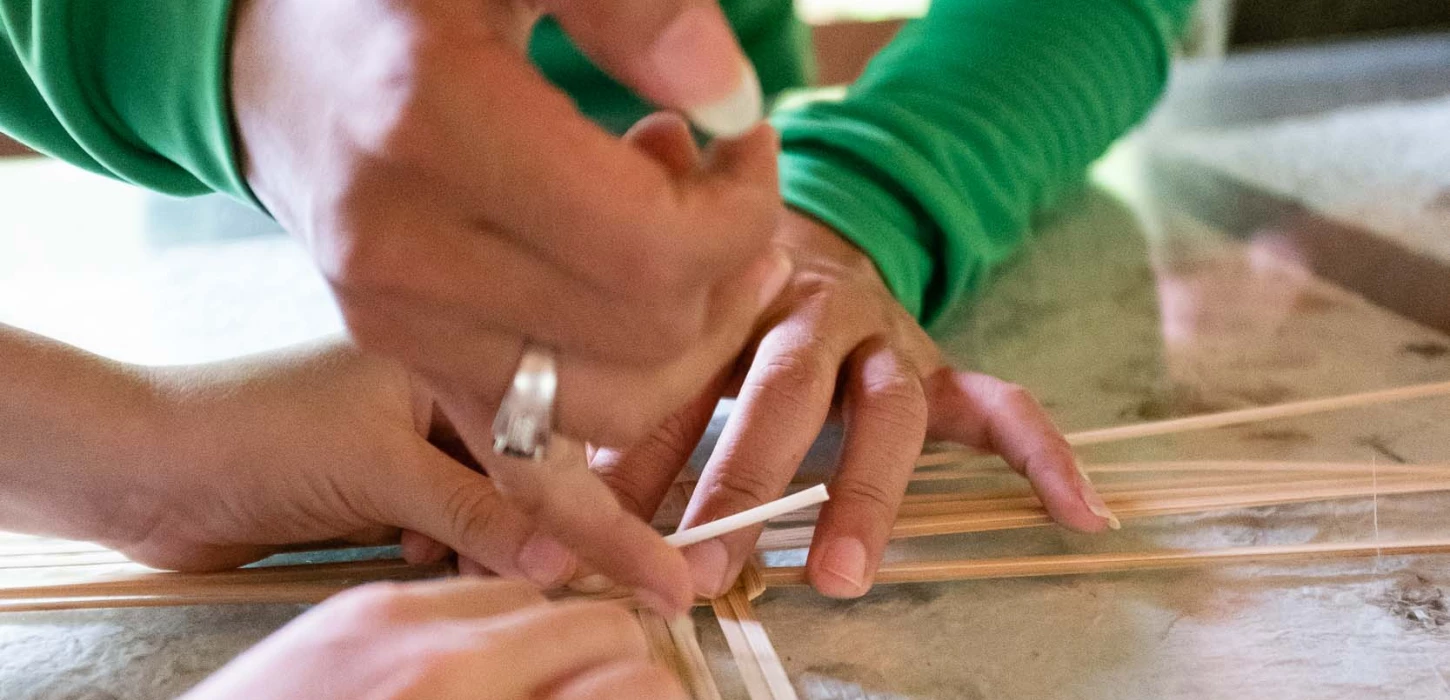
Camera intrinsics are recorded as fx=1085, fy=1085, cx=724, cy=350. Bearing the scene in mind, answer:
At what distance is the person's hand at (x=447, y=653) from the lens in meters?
0.39

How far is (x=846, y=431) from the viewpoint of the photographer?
2.13ft

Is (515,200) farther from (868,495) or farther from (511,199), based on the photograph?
(868,495)

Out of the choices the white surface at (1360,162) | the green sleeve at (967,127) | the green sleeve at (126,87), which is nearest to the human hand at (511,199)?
the green sleeve at (126,87)

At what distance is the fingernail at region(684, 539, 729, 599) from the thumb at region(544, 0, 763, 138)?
0.87 ft

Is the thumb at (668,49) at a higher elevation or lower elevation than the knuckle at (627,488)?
higher

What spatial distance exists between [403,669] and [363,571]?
0.22 m

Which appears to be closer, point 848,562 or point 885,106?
point 848,562

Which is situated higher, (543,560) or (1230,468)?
(543,560)

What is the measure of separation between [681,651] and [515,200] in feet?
0.85

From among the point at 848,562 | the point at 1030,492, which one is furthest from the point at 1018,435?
the point at 848,562

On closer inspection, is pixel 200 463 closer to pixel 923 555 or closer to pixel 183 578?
pixel 183 578

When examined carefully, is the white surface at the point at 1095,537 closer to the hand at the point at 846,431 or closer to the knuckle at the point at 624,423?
the hand at the point at 846,431

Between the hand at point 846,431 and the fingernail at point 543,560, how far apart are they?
0.21ft

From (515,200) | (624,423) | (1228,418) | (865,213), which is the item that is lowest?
(1228,418)
